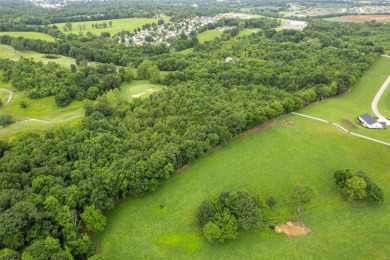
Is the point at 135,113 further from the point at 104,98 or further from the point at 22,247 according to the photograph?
the point at 22,247

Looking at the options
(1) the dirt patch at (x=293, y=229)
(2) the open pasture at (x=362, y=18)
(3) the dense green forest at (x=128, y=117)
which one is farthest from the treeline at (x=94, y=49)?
(2) the open pasture at (x=362, y=18)

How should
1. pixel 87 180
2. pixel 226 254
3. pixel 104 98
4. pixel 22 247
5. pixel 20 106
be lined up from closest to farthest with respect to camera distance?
1. pixel 22 247
2. pixel 226 254
3. pixel 87 180
4. pixel 104 98
5. pixel 20 106

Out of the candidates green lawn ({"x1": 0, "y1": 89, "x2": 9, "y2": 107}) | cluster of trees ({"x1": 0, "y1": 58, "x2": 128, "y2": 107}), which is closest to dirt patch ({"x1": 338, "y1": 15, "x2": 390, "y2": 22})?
cluster of trees ({"x1": 0, "y1": 58, "x2": 128, "y2": 107})

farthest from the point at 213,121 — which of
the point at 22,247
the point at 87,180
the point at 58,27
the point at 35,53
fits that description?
the point at 58,27

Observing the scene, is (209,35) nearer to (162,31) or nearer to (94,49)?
(162,31)

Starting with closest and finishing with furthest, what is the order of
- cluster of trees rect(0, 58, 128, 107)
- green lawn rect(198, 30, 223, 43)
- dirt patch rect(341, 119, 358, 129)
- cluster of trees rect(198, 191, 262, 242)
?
1. cluster of trees rect(198, 191, 262, 242)
2. dirt patch rect(341, 119, 358, 129)
3. cluster of trees rect(0, 58, 128, 107)
4. green lawn rect(198, 30, 223, 43)

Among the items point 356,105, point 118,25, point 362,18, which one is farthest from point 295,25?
point 118,25

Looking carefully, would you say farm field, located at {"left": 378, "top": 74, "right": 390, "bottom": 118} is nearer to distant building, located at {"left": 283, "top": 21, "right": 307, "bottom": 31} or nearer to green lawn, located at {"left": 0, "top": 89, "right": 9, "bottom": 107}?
distant building, located at {"left": 283, "top": 21, "right": 307, "bottom": 31}
